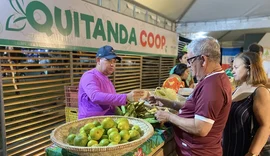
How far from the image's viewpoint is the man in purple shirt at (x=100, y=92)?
1.67 metres

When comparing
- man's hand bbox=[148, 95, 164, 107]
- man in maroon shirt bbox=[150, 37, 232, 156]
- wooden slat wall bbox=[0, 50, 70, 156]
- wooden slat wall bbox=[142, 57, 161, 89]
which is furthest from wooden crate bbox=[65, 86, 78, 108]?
wooden slat wall bbox=[142, 57, 161, 89]

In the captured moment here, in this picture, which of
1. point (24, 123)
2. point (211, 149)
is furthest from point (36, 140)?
point (211, 149)

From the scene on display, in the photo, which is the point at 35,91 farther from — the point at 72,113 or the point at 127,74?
the point at 127,74

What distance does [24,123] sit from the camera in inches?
109

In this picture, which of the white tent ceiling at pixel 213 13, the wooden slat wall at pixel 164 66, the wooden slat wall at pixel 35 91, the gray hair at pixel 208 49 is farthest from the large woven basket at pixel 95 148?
the wooden slat wall at pixel 164 66

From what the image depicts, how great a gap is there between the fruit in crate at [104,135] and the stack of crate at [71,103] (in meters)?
1.74

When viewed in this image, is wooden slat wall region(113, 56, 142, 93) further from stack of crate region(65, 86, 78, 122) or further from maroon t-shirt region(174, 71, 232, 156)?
maroon t-shirt region(174, 71, 232, 156)

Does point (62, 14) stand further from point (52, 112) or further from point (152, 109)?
point (152, 109)

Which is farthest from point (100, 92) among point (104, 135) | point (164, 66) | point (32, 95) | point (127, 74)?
point (164, 66)

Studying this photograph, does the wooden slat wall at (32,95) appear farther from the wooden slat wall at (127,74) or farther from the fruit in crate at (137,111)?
the fruit in crate at (137,111)

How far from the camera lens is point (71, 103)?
3027mm

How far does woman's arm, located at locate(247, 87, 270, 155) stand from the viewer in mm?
1613

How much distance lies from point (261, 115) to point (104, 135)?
129cm

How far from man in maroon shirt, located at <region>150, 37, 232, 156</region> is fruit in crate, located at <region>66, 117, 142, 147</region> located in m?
0.35
